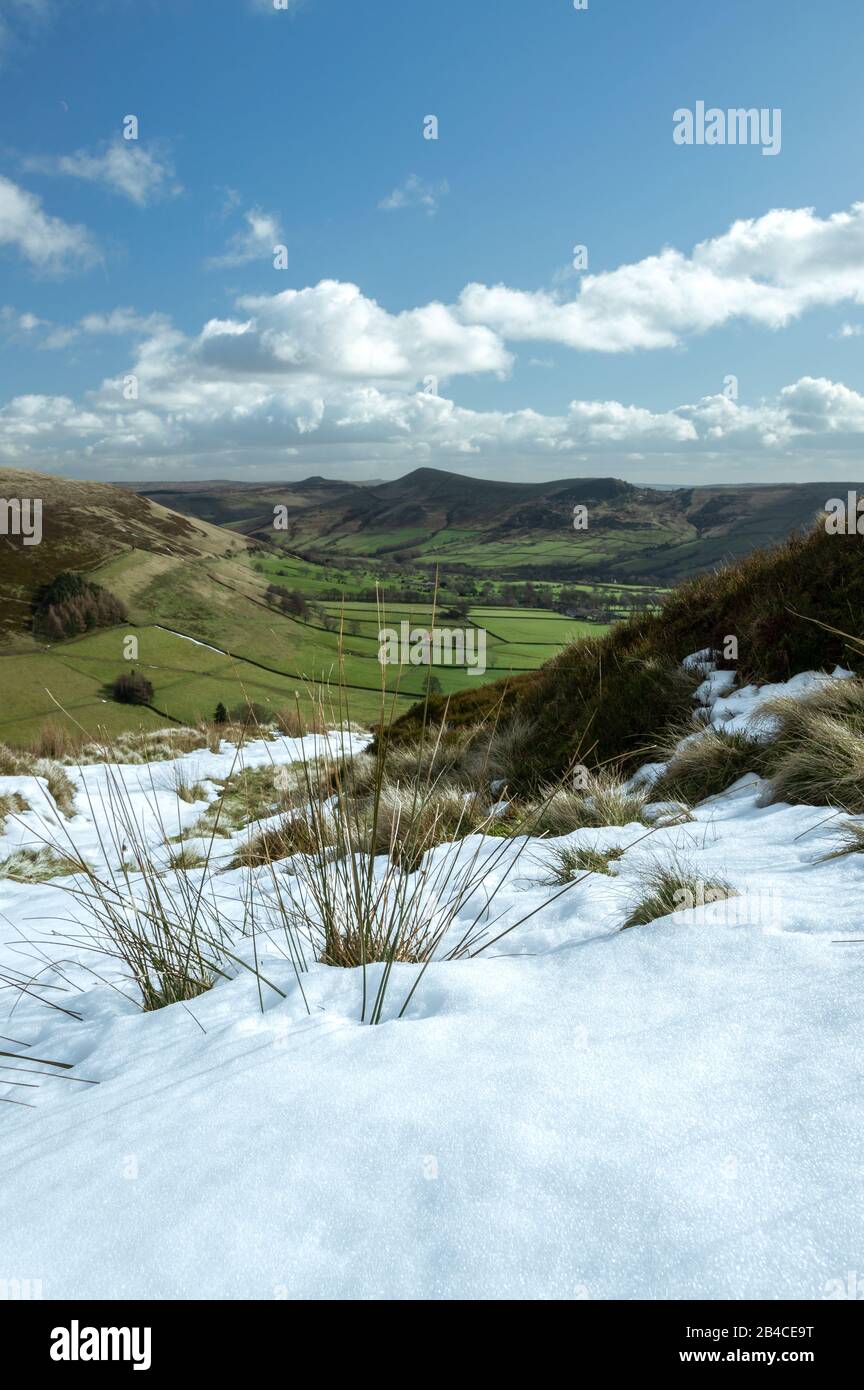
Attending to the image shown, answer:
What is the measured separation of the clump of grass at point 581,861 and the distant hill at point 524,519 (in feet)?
175

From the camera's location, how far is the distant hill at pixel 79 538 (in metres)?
35.1

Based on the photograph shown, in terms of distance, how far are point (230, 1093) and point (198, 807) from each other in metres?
8.78

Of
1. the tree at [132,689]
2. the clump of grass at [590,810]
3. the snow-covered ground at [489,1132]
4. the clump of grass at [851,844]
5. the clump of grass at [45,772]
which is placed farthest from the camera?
the tree at [132,689]

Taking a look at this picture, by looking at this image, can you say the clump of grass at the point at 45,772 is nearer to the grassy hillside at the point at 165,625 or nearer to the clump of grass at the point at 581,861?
the grassy hillside at the point at 165,625

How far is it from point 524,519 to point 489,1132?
115122 mm

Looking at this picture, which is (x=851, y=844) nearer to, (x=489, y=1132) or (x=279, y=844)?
(x=489, y=1132)

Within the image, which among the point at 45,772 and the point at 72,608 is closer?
the point at 45,772

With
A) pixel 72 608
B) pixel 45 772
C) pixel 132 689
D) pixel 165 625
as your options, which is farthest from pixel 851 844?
pixel 72 608

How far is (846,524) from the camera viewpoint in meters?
7.07

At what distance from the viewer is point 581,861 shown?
364cm

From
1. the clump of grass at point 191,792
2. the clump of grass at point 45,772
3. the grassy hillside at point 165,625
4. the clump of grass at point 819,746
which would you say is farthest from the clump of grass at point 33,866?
the grassy hillside at point 165,625

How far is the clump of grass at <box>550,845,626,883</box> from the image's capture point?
3.49 meters

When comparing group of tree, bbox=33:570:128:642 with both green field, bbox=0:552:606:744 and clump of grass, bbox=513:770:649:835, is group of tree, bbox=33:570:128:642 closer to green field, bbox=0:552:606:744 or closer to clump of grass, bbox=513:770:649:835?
green field, bbox=0:552:606:744

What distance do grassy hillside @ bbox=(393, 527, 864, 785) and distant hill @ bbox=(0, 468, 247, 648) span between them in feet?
97.8
